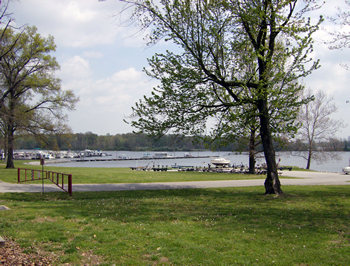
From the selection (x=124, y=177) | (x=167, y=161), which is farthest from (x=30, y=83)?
(x=167, y=161)

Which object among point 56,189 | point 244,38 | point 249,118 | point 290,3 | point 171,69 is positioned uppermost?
point 290,3

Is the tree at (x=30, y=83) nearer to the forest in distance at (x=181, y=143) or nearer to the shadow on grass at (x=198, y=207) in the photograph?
the forest in distance at (x=181, y=143)

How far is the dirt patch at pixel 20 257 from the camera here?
623cm

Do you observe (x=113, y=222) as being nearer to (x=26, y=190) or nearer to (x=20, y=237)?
(x=20, y=237)

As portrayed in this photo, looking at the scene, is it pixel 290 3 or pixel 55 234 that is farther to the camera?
pixel 290 3

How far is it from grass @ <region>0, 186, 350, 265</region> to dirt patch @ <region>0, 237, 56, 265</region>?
0.71 feet

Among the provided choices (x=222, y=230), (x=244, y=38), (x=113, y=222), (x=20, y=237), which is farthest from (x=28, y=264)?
(x=244, y=38)

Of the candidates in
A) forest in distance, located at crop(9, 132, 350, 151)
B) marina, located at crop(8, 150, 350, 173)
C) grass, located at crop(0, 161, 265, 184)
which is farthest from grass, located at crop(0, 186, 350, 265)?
marina, located at crop(8, 150, 350, 173)

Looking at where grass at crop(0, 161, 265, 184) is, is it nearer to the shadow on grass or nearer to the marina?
the shadow on grass

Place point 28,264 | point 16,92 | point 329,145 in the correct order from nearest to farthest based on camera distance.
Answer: point 28,264 → point 16,92 → point 329,145

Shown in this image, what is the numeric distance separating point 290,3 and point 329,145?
42456mm

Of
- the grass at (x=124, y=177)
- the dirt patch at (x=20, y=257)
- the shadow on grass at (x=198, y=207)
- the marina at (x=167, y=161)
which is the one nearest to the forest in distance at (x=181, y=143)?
the marina at (x=167, y=161)

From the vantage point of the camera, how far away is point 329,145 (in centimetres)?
5272

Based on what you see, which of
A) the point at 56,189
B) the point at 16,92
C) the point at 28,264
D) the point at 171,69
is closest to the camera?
the point at 28,264
